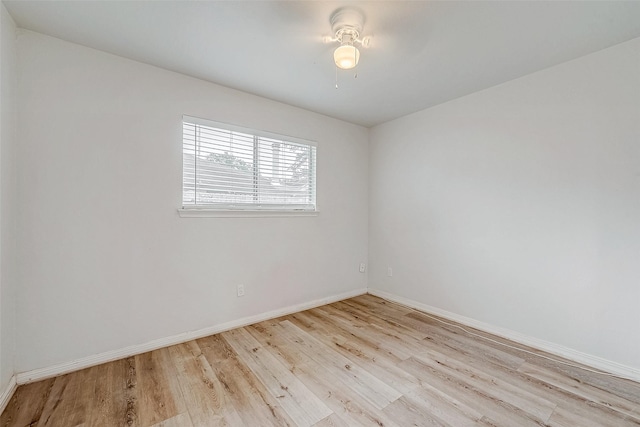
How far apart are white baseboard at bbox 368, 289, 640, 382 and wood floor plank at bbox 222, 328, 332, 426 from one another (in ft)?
6.32

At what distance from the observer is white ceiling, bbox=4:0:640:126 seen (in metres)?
1.61

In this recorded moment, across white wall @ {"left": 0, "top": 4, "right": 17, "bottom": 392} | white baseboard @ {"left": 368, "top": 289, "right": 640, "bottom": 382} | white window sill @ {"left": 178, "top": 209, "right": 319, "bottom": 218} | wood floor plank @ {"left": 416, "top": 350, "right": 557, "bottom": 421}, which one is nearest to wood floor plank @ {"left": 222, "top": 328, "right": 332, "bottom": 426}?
wood floor plank @ {"left": 416, "top": 350, "right": 557, "bottom": 421}

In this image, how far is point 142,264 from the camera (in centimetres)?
221

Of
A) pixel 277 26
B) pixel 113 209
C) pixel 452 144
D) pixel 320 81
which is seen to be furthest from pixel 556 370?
pixel 113 209

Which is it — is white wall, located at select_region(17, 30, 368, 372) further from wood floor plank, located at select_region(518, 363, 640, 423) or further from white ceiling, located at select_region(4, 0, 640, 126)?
wood floor plank, located at select_region(518, 363, 640, 423)

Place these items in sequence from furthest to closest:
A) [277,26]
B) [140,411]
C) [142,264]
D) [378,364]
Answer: [142,264] < [378,364] < [277,26] < [140,411]

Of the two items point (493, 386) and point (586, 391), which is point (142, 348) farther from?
point (586, 391)

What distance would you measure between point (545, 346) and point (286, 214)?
2.71 m

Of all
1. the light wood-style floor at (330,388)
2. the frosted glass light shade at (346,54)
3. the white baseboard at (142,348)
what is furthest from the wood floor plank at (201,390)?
the frosted glass light shade at (346,54)

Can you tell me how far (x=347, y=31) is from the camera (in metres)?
1.75

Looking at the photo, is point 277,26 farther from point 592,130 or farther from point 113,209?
point 592,130

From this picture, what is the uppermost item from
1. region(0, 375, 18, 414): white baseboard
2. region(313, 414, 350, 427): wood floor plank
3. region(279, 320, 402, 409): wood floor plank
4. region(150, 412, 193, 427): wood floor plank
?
region(0, 375, 18, 414): white baseboard

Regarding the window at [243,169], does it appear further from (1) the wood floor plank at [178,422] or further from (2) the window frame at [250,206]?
(1) the wood floor plank at [178,422]

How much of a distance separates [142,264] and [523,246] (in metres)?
3.37
